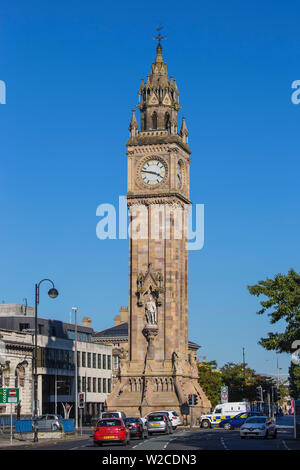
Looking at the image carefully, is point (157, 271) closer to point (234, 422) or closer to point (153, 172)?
point (153, 172)

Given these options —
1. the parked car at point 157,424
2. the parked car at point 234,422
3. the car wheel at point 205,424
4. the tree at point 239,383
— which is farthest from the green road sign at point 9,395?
the tree at point 239,383

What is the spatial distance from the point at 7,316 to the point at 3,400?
70.9 metres

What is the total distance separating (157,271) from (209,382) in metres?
51.2

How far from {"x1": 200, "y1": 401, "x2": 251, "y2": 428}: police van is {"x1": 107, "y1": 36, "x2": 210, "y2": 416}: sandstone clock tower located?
864 centimetres

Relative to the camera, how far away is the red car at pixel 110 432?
51.8 meters

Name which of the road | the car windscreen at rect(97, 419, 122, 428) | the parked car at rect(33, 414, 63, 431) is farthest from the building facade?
the car windscreen at rect(97, 419, 122, 428)

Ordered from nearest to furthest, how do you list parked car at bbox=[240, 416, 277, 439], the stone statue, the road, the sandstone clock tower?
the road
parked car at bbox=[240, 416, 277, 439]
the sandstone clock tower
the stone statue

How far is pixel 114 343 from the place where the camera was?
161250 millimetres

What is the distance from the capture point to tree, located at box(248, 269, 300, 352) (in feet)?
193

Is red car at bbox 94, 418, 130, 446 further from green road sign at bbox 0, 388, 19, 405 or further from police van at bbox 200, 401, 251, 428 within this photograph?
police van at bbox 200, 401, 251, 428

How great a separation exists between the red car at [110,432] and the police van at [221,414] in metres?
38.3

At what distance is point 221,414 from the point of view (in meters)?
90.2
